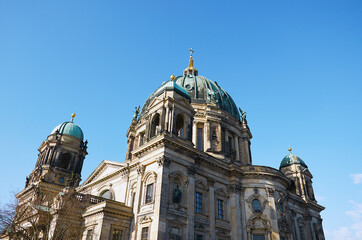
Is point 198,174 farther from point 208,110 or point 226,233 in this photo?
point 208,110

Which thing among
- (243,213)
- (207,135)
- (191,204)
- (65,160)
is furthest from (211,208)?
(65,160)

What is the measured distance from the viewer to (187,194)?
27.0 m

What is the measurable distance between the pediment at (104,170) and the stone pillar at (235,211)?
43.6 feet

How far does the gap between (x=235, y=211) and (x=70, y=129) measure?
31.6 m

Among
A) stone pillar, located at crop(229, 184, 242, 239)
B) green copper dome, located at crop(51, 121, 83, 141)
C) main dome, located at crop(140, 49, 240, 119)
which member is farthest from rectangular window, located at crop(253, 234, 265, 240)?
green copper dome, located at crop(51, 121, 83, 141)

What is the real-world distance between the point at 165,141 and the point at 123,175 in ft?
31.1

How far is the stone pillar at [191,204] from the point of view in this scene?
83.4 ft

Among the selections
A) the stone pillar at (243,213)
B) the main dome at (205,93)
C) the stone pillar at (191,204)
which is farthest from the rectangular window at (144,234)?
the main dome at (205,93)

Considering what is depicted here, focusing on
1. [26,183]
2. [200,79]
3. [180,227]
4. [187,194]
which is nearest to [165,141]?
[187,194]

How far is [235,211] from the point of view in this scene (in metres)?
30.9

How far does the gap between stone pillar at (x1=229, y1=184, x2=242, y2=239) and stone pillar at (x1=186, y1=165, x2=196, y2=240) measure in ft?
19.9

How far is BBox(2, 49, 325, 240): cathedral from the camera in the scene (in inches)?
1003

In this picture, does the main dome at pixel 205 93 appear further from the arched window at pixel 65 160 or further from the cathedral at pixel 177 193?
the arched window at pixel 65 160

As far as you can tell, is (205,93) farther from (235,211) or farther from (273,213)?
(273,213)
